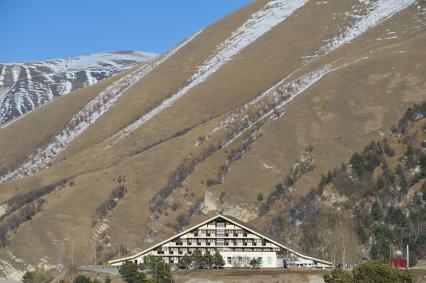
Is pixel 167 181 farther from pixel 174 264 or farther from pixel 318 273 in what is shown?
pixel 318 273

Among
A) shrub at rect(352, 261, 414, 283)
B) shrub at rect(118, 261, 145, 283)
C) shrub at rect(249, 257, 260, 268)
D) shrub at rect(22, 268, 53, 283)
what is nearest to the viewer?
shrub at rect(352, 261, 414, 283)

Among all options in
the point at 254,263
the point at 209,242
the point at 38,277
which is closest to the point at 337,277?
the point at 254,263

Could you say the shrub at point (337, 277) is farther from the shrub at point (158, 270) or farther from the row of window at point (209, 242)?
the row of window at point (209, 242)

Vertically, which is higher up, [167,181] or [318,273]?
[167,181]

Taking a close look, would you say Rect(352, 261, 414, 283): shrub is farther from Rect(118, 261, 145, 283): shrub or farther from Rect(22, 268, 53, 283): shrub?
Rect(22, 268, 53, 283): shrub

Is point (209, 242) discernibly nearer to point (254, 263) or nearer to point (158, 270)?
point (254, 263)

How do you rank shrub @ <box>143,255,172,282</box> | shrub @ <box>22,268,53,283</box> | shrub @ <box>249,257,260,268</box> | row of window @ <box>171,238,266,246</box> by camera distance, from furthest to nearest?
shrub @ <box>22,268,53,283</box>
row of window @ <box>171,238,266,246</box>
shrub @ <box>249,257,260,268</box>
shrub @ <box>143,255,172,282</box>

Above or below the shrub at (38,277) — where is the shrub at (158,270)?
below

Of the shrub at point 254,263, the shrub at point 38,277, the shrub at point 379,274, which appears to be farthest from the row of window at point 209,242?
the shrub at point 379,274

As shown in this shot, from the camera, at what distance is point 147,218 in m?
175

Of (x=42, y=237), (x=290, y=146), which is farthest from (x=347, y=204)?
(x=42, y=237)

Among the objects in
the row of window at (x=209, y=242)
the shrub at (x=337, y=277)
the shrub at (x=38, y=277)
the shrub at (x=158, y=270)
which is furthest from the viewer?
the shrub at (x=38, y=277)

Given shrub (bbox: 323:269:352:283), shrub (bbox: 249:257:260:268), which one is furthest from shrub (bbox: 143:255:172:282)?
shrub (bbox: 323:269:352:283)

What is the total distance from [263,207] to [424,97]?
4084cm
